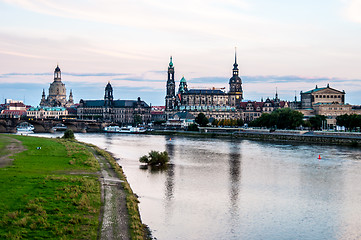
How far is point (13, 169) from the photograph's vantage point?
3231 cm

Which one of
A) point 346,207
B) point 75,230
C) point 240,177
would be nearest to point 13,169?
point 75,230

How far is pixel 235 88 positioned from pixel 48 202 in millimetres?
168803

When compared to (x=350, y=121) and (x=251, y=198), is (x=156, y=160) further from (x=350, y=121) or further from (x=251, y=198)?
(x=350, y=121)

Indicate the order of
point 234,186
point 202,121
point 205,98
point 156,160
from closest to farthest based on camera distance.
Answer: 1. point 234,186
2. point 156,160
3. point 202,121
4. point 205,98

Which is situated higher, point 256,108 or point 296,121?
point 256,108

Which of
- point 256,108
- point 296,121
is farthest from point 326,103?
point 296,121

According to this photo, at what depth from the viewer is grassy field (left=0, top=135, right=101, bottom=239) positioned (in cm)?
1855

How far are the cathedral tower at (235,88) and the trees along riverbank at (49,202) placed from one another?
15345 cm

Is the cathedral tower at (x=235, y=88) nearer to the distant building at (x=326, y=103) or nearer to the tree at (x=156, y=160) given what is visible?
the distant building at (x=326, y=103)

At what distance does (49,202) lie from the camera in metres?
22.7

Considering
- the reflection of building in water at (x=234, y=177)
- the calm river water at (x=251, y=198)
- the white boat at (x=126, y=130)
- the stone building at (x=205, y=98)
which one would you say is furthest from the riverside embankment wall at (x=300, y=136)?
the stone building at (x=205, y=98)

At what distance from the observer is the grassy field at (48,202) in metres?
18.5

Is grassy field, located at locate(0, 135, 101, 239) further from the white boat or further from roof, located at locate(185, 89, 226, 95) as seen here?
roof, located at locate(185, 89, 226, 95)

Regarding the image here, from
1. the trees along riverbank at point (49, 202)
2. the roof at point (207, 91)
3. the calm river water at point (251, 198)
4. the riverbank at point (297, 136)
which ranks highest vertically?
the roof at point (207, 91)
